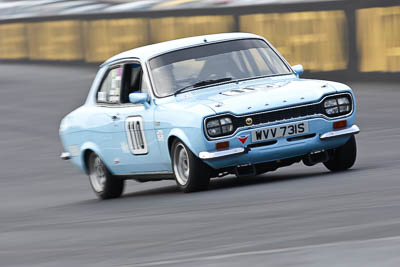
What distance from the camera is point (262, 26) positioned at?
918 inches

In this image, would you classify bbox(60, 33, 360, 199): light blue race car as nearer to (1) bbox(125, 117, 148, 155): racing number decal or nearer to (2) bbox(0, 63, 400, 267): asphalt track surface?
(1) bbox(125, 117, 148, 155): racing number decal

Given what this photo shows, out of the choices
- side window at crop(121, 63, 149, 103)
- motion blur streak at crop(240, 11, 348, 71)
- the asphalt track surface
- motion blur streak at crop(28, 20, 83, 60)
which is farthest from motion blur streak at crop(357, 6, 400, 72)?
motion blur streak at crop(28, 20, 83, 60)

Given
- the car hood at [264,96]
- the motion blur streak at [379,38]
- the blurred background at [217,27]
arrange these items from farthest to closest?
the blurred background at [217,27], the motion blur streak at [379,38], the car hood at [264,96]

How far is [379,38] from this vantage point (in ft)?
65.0

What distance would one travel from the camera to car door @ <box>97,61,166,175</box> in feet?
32.0

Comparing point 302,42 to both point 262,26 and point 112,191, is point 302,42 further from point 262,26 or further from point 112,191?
point 112,191

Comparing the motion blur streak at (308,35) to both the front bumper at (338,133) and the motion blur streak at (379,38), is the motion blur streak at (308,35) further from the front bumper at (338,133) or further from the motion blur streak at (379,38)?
the front bumper at (338,133)

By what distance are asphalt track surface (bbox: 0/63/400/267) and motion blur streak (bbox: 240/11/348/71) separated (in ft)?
23.4

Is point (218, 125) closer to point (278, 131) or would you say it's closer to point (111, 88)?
point (278, 131)

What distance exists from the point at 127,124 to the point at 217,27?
1521 centimetres

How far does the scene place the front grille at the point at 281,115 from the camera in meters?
8.80

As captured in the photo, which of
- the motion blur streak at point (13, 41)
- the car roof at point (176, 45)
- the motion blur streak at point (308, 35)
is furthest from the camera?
the motion blur streak at point (13, 41)

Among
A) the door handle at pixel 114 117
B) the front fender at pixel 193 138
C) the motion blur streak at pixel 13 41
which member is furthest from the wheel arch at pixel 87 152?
the motion blur streak at pixel 13 41

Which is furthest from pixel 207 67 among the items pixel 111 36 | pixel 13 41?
pixel 13 41
